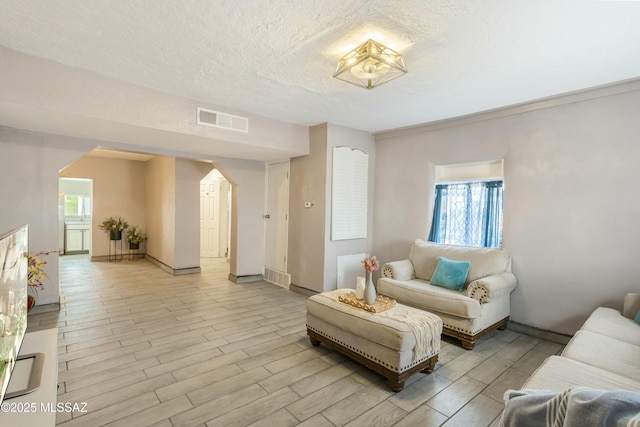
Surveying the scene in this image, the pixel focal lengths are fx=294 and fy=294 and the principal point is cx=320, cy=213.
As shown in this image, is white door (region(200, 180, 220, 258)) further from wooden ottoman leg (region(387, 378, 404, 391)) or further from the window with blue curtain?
wooden ottoman leg (region(387, 378, 404, 391))

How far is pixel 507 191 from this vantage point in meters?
3.59

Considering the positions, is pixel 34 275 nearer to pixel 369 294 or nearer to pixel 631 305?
pixel 369 294

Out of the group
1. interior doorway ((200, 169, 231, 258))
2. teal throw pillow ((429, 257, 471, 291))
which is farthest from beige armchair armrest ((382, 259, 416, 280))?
interior doorway ((200, 169, 231, 258))

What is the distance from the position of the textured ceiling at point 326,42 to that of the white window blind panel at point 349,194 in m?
1.33

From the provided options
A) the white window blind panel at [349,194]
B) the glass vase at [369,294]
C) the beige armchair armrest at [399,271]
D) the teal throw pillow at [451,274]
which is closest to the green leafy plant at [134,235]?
the white window blind panel at [349,194]

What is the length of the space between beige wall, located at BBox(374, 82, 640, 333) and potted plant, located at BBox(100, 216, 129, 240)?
7.33 meters

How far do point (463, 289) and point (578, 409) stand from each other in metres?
2.78

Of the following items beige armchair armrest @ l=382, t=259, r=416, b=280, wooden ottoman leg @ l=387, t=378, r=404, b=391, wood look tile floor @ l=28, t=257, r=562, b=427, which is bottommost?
wood look tile floor @ l=28, t=257, r=562, b=427

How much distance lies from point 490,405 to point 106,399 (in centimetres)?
274

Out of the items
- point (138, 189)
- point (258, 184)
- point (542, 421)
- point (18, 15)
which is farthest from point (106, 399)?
point (138, 189)

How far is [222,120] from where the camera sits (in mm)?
3707

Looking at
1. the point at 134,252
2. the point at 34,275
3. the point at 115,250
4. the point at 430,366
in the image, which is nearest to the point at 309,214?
the point at 430,366

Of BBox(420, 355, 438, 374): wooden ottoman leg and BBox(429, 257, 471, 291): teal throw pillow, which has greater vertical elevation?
BBox(429, 257, 471, 291): teal throw pillow

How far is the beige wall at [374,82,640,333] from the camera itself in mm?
2875
